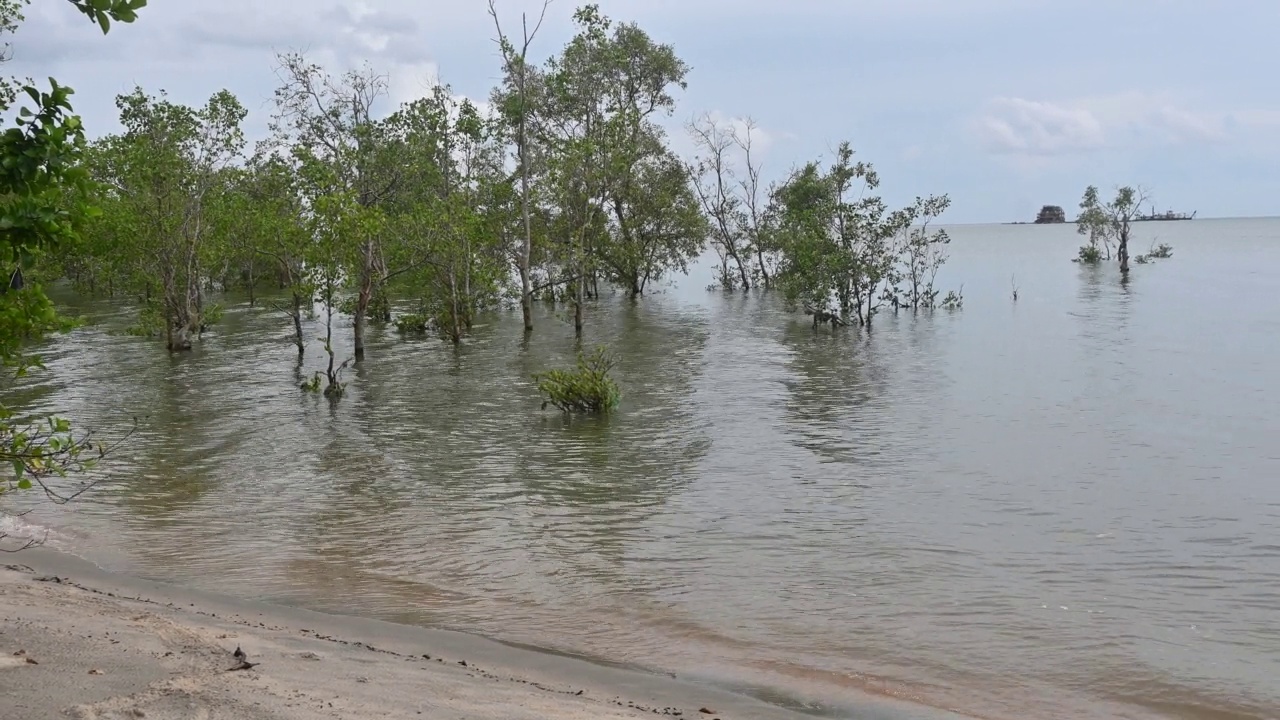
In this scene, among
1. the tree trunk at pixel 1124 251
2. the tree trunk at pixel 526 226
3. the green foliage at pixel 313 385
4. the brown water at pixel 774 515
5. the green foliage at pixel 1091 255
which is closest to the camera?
the brown water at pixel 774 515

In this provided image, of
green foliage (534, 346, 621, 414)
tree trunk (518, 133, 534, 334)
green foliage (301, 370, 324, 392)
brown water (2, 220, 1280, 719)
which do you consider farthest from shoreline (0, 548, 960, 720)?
tree trunk (518, 133, 534, 334)

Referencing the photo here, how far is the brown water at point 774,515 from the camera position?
28.8 ft

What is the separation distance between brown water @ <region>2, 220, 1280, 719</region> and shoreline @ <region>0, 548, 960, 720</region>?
547 millimetres

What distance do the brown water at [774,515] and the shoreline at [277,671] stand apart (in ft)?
1.79

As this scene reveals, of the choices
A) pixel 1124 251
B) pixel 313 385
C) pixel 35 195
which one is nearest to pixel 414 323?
pixel 313 385

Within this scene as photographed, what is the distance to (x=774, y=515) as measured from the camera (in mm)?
13578

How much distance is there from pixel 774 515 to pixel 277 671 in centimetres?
811

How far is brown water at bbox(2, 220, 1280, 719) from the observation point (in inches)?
345

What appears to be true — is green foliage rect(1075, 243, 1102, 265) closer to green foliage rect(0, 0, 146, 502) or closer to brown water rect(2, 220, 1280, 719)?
brown water rect(2, 220, 1280, 719)

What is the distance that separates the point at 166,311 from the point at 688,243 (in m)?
26.9

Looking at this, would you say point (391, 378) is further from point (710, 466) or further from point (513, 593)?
point (513, 593)

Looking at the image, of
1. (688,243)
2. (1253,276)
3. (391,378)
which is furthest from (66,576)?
(1253,276)

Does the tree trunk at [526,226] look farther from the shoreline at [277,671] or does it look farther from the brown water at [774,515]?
the shoreline at [277,671]

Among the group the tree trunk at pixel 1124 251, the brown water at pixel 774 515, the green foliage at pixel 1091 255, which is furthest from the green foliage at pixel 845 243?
the green foliage at pixel 1091 255
